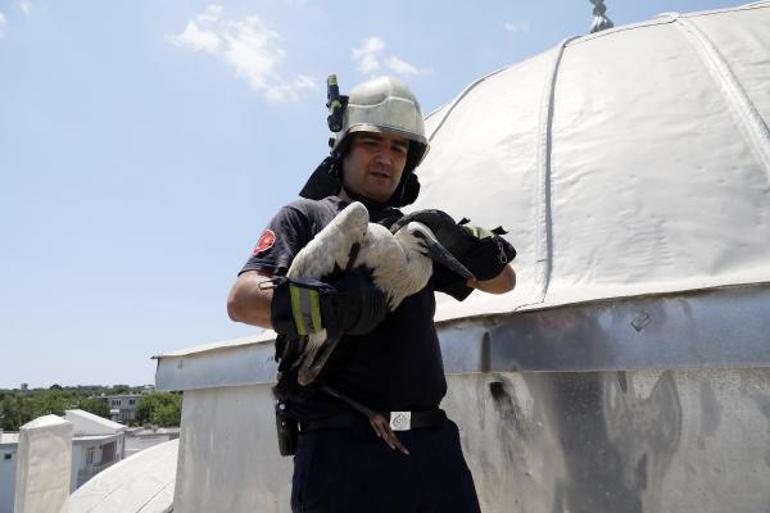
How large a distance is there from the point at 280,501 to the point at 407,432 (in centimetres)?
194

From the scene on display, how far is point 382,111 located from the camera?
6.80ft

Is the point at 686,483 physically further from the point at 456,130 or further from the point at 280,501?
the point at 456,130

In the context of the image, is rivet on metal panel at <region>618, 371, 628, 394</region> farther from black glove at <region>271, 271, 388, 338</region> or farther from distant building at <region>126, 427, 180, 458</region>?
distant building at <region>126, 427, 180, 458</region>

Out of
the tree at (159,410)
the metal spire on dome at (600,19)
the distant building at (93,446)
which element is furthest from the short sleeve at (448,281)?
the tree at (159,410)

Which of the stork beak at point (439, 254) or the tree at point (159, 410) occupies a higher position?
the stork beak at point (439, 254)

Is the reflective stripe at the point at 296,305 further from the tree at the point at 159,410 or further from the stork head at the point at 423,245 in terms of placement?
the tree at the point at 159,410

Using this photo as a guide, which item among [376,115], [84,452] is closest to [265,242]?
[376,115]

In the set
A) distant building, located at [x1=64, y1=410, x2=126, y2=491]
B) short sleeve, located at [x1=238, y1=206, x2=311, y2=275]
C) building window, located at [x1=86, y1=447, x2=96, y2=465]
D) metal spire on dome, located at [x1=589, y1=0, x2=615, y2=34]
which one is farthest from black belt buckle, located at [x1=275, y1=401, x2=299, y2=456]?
building window, located at [x1=86, y1=447, x2=96, y2=465]

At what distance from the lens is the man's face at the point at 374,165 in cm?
205

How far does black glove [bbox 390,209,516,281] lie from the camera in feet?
6.36

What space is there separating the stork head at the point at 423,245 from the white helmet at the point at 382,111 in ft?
1.35

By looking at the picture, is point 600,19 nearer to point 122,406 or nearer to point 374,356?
point 374,356

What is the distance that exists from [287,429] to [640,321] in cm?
129

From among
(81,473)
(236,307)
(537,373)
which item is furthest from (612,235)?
(81,473)
